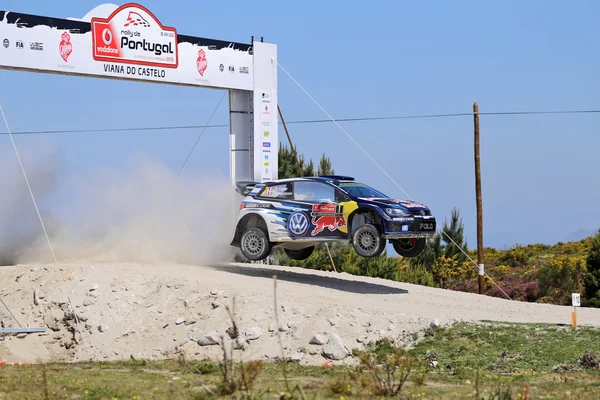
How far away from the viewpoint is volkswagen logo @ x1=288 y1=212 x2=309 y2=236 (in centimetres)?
2136

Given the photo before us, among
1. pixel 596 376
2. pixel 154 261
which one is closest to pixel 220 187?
pixel 154 261

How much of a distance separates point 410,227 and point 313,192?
2.86 meters

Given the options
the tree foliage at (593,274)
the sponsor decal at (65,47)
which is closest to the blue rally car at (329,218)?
the sponsor decal at (65,47)

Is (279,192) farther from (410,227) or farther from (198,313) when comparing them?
(198,313)

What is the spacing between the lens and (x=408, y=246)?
21.2 meters

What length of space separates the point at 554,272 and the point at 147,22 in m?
17.1

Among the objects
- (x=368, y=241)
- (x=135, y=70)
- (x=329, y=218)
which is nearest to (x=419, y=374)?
(x=368, y=241)

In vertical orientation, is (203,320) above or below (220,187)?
below

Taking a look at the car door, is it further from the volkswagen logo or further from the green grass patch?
the green grass patch

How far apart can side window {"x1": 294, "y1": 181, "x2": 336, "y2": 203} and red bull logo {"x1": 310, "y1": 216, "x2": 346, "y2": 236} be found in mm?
476

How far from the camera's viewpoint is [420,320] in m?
17.0

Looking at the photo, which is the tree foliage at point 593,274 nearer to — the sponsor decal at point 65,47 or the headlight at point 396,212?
the headlight at point 396,212

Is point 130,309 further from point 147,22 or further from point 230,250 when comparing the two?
point 147,22

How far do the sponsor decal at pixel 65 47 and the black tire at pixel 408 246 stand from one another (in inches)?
417
